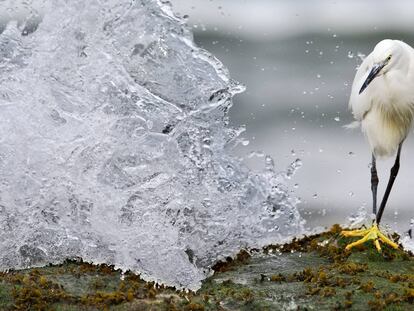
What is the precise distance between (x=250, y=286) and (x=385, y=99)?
1832mm

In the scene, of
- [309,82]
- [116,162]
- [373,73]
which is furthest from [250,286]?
[309,82]

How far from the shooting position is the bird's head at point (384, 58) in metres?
4.51

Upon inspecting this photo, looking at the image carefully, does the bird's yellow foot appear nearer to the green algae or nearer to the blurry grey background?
the green algae

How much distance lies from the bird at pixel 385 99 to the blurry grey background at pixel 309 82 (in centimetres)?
235

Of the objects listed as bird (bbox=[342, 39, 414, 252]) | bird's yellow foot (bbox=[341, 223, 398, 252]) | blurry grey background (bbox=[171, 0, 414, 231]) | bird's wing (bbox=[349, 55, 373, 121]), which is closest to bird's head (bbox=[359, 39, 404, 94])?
bird (bbox=[342, 39, 414, 252])

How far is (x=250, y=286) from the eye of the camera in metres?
3.38

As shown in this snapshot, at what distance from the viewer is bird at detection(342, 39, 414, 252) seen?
4.55m

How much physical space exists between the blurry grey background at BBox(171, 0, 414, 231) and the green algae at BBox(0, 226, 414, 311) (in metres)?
3.52

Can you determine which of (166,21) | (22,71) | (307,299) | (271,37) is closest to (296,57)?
(271,37)

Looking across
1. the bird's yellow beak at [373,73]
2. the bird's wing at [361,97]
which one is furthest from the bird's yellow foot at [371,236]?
the bird's wing at [361,97]

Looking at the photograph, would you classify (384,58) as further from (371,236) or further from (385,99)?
(371,236)

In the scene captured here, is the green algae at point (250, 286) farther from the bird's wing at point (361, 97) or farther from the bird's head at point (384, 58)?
the bird's wing at point (361, 97)

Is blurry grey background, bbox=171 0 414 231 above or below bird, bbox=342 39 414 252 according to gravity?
above

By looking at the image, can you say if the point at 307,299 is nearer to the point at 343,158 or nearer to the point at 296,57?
the point at 343,158
